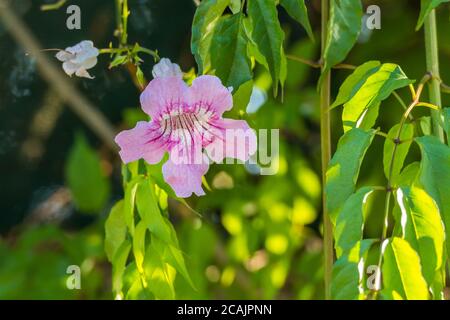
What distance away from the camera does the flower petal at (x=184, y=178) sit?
655mm

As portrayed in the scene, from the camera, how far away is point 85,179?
1574mm

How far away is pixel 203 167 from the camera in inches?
26.4

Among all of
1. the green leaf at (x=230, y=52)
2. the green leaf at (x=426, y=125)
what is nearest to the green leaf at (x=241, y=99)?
the green leaf at (x=230, y=52)

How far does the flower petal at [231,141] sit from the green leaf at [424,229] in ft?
0.42

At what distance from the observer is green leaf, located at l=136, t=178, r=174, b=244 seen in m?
0.67

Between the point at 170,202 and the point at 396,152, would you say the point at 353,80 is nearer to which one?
the point at 396,152

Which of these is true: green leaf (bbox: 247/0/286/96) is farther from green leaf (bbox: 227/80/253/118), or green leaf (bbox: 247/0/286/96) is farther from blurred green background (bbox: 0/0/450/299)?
blurred green background (bbox: 0/0/450/299)

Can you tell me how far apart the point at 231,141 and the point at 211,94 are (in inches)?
1.6

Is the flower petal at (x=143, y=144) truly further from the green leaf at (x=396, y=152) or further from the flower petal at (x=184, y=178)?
the green leaf at (x=396, y=152)

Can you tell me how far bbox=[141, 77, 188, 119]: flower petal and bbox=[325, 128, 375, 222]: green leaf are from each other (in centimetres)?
13

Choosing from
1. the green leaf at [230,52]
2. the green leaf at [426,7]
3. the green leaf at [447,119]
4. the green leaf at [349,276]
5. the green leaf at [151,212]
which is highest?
the green leaf at [426,7]

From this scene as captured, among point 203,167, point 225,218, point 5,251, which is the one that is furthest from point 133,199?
point 5,251

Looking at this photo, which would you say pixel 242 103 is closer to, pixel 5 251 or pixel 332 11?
pixel 332 11

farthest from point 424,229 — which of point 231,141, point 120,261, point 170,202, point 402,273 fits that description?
point 170,202
